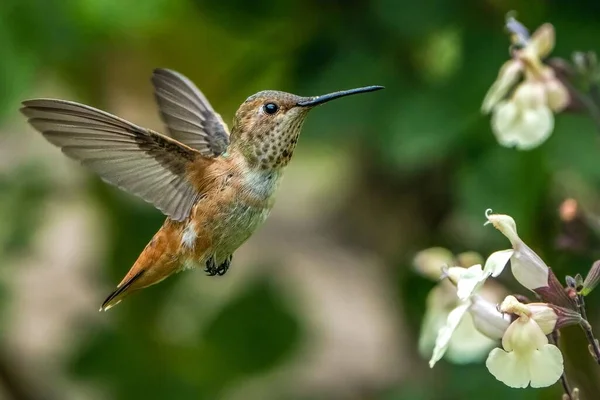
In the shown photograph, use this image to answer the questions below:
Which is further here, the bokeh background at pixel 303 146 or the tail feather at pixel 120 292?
the bokeh background at pixel 303 146

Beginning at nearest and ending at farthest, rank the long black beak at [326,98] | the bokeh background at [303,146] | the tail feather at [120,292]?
the long black beak at [326,98] → the tail feather at [120,292] → the bokeh background at [303,146]

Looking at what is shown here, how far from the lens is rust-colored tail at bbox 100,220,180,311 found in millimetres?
1365

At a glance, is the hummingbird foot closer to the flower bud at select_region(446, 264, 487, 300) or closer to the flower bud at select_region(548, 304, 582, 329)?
the flower bud at select_region(446, 264, 487, 300)

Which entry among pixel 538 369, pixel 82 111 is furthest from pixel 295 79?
pixel 538 369

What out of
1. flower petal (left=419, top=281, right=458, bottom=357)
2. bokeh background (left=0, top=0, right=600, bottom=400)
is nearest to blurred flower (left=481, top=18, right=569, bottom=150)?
bokeh background (left=0, top=0, right=600, bottom=400)

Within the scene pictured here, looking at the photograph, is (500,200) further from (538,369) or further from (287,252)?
(287,252)

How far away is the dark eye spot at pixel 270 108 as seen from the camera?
1263 millimetres

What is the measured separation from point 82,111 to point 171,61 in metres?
1.68

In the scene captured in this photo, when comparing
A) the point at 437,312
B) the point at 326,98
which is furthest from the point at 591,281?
the point at 437,312

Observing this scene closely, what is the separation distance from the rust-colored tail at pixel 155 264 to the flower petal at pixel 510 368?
509mm

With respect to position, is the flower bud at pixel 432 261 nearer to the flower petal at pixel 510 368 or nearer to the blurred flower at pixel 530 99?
the blurred flower at pixel 530 99

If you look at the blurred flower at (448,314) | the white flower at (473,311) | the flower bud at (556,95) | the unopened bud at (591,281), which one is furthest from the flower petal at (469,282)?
the flower bud at (556,95)

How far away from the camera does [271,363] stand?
2711 millimetres

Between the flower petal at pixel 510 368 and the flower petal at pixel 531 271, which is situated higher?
the flower petal at pixel 531 271
